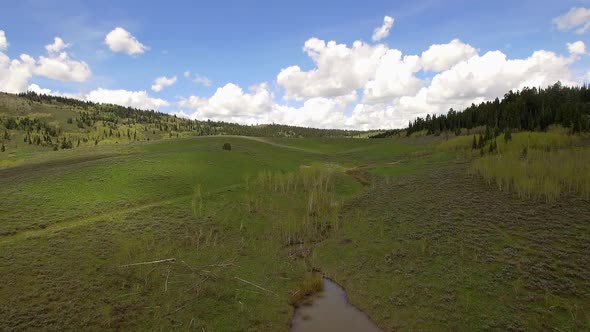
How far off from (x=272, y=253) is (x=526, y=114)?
4044 inches

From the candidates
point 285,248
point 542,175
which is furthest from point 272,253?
point 542,175

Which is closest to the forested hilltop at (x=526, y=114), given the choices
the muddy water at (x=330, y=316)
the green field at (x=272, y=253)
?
the green field at (x=272, y=253)

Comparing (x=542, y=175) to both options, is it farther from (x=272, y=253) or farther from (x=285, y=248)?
(x=272, y=253)

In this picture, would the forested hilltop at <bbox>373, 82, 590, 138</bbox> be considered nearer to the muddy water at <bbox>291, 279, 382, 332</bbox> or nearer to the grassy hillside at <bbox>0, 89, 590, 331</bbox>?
the grassy hillside at <bbox>0, 89, 590, 331</bbox>

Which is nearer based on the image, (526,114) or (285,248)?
(285,248)

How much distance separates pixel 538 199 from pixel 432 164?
26.6 metres

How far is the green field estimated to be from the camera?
17.6m

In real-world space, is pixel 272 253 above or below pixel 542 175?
below

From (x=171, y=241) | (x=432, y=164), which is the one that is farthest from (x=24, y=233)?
(x=432, y=164)

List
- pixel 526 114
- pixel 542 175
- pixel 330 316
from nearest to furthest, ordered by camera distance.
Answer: pixel 330 316
pixel 542 175
pixel 526 114

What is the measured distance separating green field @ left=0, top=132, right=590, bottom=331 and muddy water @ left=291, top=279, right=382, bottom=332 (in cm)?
68

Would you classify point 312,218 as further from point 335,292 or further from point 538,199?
point 538,199

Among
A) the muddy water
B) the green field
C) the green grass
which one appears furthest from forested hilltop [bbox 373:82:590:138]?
the muddy water

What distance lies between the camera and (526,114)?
324 feet
